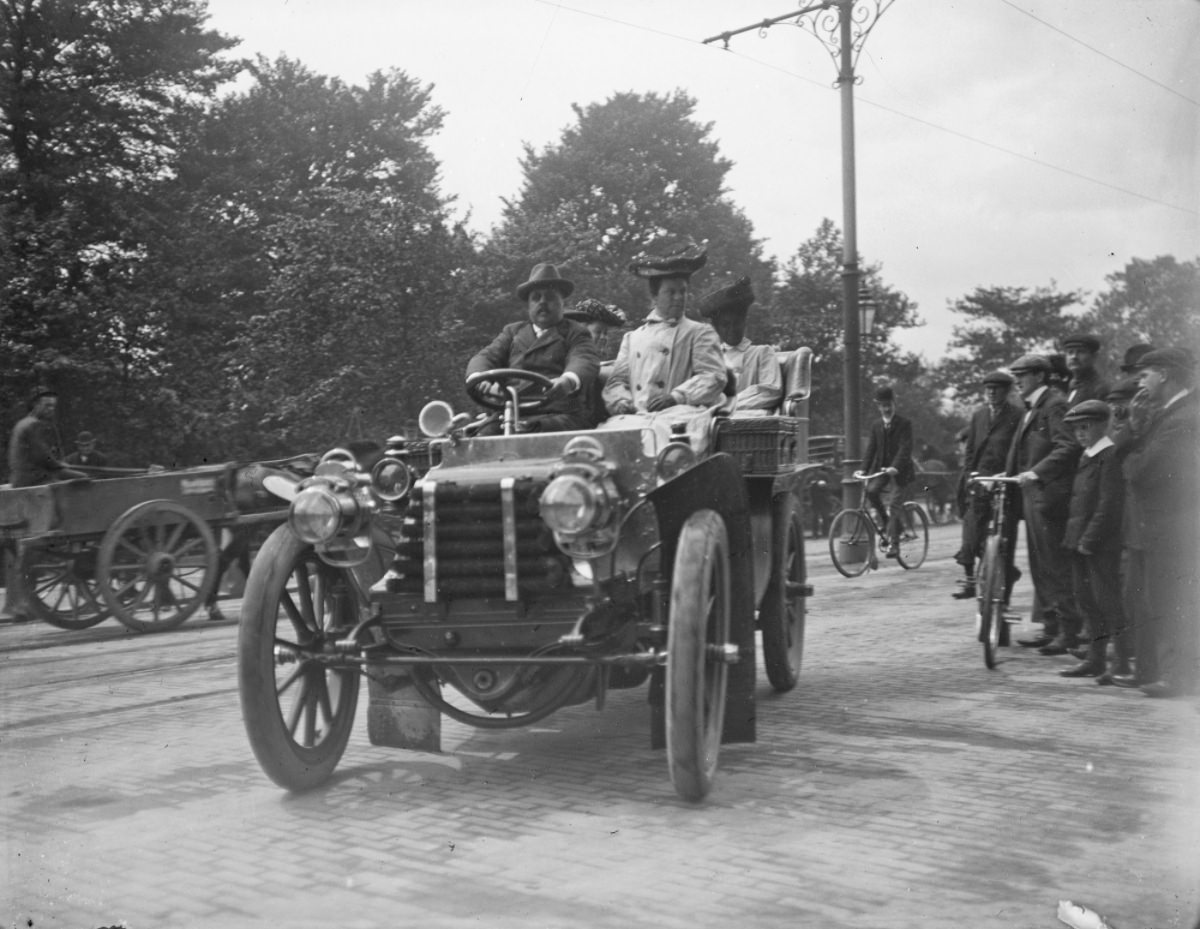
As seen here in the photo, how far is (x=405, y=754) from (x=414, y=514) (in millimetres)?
1279

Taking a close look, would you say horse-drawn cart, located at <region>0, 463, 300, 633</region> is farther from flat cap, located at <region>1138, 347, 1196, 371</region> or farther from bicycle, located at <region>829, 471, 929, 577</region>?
flat cap, located at <region>1138, 347, 1196, 371</region>

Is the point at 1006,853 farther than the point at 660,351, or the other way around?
the point at 660,351

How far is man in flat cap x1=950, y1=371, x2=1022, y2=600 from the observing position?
350 inches

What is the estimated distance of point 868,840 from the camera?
3.95 meters

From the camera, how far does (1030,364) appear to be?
8414mm

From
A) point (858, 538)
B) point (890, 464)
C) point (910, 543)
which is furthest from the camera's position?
point (910, 543)

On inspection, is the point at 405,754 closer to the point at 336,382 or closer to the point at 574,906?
the point at 574,906

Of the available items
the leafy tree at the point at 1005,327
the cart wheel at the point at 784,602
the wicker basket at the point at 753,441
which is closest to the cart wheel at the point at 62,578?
the cart wheel at the point at 784,602

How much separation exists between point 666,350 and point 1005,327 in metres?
42.3

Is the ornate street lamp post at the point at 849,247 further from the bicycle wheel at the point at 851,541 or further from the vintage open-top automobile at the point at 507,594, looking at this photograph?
the vintage open-top automobile at the point at 507,594

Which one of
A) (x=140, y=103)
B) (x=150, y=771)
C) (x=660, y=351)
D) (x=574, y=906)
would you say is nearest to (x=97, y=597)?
(x=140, y=103)

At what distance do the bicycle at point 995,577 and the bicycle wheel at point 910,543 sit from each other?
17.2 ft

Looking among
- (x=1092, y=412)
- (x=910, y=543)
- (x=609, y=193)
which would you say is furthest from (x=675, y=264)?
(x=609, y=193)

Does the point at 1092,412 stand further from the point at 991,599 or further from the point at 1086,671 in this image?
the point at 1086,671
